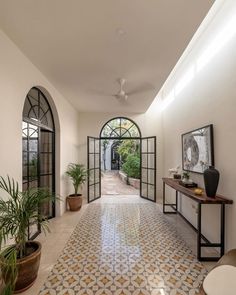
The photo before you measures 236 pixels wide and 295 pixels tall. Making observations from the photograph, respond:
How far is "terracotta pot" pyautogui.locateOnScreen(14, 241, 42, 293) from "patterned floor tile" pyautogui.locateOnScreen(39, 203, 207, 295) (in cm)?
18

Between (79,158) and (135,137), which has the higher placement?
(135,137)

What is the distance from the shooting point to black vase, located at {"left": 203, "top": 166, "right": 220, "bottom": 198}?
8.18 ft

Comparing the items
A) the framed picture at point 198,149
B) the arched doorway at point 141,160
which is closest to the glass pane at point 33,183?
the arched doorway at point 141,160

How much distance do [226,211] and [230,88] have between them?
5.37 feet

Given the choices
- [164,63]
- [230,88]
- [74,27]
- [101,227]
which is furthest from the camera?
[101,227]

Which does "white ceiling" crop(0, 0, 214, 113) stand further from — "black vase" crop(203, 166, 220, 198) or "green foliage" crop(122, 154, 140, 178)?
"green foliage" crop(122, 154, 140, 178)

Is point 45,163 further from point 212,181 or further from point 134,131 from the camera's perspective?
point 134,131

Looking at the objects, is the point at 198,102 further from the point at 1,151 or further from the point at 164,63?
the point at 1,151

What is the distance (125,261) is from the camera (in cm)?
247

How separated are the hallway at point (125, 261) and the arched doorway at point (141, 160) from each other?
1785mm

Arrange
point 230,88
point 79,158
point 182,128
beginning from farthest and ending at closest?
point 79,158 < point 182,128 < point 230,88

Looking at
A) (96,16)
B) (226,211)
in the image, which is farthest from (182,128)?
(96,16)

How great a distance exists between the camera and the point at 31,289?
77.1 inches

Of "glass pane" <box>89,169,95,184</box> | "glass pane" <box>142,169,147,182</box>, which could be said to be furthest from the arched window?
"glass pane" <box>89,169,95,184</box>
